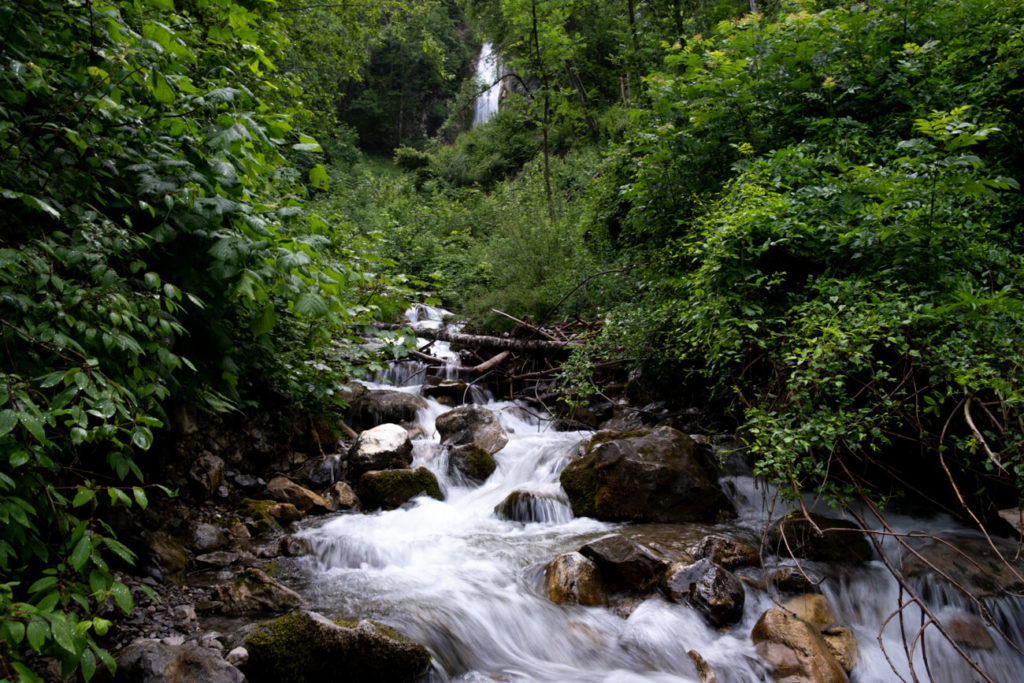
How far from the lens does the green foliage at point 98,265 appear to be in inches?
71.1

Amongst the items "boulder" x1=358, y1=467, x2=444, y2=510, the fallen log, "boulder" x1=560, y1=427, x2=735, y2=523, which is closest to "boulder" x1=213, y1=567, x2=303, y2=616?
"boulder" x1=358, y1=467, x2=444, y2=510

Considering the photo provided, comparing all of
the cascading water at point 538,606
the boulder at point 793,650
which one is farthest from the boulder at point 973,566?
the boulder at point 793,650

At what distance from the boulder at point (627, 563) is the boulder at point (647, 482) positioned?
975mm

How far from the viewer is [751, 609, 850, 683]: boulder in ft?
10.4

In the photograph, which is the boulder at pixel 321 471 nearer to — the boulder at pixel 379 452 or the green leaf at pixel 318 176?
the boulder at pixel 379 452

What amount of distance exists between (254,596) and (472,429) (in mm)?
3933

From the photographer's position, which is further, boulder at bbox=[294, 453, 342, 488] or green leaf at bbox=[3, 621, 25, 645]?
boulder at bbox=[294, 453, 342, 488]

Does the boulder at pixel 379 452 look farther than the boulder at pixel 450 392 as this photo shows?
No

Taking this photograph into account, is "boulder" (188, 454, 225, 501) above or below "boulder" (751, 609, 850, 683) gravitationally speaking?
above

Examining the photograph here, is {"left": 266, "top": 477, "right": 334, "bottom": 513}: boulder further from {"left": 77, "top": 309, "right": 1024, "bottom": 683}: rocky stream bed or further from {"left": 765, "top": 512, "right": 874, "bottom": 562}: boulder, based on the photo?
{"left": 765, "top": 512, "right": 874, "bottom": 562}: boulder

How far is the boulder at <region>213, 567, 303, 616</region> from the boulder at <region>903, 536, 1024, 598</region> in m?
4.07

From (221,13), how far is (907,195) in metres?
4.99

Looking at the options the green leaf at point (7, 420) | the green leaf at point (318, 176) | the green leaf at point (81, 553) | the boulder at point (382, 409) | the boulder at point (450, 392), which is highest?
the green leaf at point (318, 176)

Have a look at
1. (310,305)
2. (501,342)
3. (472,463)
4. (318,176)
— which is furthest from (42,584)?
(501,342)
